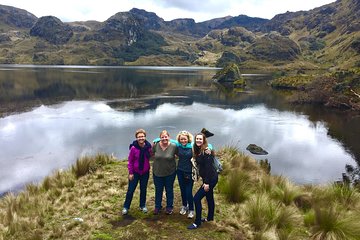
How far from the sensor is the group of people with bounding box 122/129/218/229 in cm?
883

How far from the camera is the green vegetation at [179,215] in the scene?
8789 mm

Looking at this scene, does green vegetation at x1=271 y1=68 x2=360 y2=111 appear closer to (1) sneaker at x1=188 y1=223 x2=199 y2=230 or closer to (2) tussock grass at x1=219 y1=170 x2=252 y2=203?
(2) tussock grass at x1=219 y1=170 x2=252 y2=203

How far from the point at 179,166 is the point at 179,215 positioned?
164cm

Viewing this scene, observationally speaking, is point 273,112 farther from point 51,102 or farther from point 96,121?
point 51,102

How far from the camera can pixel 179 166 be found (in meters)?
9.45

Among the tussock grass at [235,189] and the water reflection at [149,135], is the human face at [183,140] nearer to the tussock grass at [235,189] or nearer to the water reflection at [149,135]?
the tussock grass at [235,189]

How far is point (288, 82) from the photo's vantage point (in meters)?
87.8

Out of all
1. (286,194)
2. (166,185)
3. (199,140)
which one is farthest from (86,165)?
(286,194)

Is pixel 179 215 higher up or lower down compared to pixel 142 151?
lower down

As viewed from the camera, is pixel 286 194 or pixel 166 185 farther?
pixel 286 194

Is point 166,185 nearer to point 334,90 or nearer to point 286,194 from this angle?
point 286,194

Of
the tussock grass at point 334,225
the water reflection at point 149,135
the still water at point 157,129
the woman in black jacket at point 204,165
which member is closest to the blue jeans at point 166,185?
the woman in black jacket at point 204,165

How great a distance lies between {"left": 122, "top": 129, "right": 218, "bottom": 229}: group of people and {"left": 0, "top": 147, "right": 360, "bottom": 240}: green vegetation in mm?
429

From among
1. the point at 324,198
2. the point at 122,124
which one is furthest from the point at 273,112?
the point at 324,198
